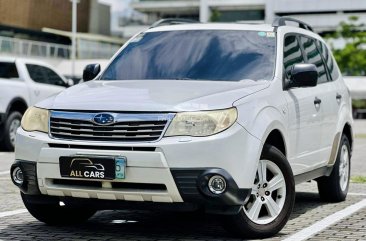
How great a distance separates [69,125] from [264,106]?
1.50 metres

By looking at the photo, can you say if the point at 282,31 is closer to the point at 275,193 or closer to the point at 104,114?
the point at 275,193

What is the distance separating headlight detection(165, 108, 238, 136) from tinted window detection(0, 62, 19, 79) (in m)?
11.3

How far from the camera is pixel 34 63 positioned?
17812mm

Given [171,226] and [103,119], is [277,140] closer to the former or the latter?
[171,226]

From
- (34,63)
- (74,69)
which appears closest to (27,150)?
(34,63)

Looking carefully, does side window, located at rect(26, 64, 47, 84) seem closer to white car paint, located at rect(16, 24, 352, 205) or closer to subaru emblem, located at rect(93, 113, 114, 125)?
white car paint, located at rect(16, 24, 352, 205)

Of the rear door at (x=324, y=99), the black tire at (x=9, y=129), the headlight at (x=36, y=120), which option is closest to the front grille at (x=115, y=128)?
the headlight at (x=36, y=120)

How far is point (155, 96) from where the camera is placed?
6562 mm

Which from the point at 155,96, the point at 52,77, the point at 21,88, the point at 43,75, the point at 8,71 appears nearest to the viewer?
the point at 155,96

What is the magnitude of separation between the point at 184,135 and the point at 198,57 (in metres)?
1.57

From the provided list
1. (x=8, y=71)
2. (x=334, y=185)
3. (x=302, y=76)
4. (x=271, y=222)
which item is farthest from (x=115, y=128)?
(x=8, y=71)

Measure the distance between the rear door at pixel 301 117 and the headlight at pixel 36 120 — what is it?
205 cm

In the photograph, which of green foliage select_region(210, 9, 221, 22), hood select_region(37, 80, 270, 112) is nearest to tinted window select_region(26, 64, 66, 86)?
hood select_region(37, 80, 270, 112)

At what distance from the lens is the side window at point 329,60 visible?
9.32m
